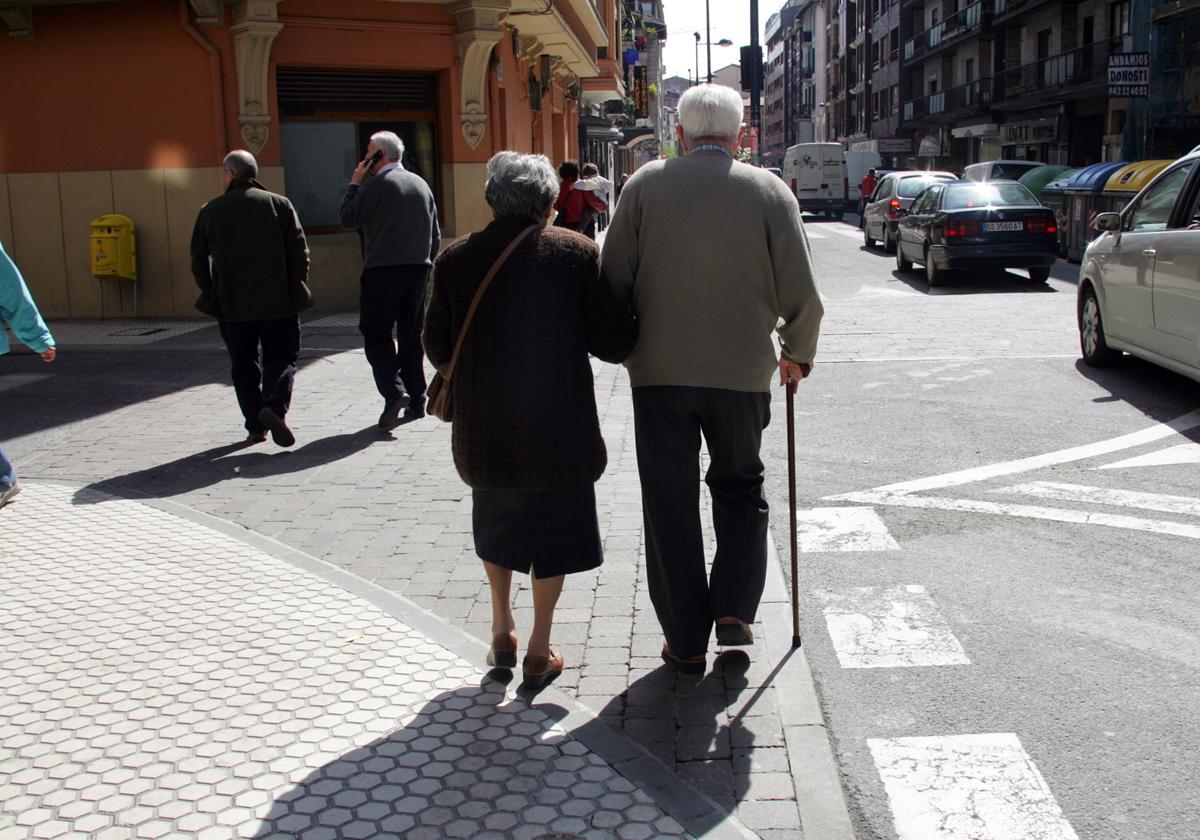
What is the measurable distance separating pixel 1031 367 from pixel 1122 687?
22.2ft

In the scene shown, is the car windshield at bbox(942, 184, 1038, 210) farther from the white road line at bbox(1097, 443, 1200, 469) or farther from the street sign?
the white road line at bbox(1097, 443, 1200, 469)

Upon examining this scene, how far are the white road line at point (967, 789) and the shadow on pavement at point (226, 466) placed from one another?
14.9ft

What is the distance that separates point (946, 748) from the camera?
363 cm

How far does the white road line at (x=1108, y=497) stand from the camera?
6129 millimetres

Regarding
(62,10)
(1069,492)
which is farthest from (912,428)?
(62,10)

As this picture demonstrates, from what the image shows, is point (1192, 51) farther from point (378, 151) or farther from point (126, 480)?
point (126, 480)

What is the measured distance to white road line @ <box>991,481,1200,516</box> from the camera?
6129mm

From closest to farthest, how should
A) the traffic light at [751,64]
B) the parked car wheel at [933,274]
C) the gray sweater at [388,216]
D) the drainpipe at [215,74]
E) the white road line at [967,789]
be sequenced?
the white road line at [967,789]
the gray sweater at [388,216]
the drainpipe at [215,74]
the parked car wheel at [933,274]
the traffic light at [751,64]

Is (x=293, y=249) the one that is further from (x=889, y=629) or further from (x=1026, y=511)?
(x=889, y=629)

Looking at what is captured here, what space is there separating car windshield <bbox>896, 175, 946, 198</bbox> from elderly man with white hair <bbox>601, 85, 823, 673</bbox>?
2180 centimetres

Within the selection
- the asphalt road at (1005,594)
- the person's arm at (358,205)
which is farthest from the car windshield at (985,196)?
the person's arm at (358,205)

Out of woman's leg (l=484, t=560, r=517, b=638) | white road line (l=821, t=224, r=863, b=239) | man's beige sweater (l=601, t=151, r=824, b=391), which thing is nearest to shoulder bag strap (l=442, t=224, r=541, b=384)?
man's beige sweater (l=601, t=151, r=824, b=391)

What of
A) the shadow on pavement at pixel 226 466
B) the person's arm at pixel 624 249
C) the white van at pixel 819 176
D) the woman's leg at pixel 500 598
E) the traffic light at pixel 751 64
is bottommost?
A: the shadow on pavement at pixel 226 466

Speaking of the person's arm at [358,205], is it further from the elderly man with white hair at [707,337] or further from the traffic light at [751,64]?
the traffic light at [751,64]
